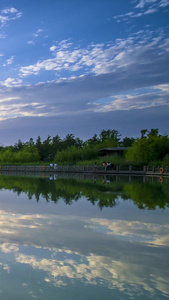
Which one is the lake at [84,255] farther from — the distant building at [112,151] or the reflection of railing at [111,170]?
the distant building at [112,151]

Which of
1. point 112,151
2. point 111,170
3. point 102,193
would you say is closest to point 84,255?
point 102,193

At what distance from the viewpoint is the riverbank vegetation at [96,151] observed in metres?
44.2

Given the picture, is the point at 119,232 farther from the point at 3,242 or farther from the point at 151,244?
the point at 3,242

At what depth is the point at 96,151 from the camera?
5888 cm

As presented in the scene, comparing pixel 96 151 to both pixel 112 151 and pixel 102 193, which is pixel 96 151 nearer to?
pixel 112 151

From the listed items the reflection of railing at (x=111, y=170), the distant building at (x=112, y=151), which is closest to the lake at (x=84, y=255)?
the reflection of railing at (x=111, y=170)

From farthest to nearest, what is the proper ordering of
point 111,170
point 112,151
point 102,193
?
point 112,151, point 111,170, point 102,193

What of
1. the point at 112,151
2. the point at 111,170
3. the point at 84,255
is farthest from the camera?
the point at 112,151

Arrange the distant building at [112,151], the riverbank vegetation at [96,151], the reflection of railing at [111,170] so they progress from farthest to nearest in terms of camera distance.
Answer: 1. the distant building at [112,151]
2. the riverbank vegetation at [96,151]
3. the reflection of railing at [111,170]

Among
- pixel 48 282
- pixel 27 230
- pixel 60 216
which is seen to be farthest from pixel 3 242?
pixel 60 216

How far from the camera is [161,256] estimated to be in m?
5.44

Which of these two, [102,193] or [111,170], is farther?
[111,170]

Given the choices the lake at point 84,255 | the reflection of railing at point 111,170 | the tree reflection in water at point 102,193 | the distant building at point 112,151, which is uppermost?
the distant building at point 112,151

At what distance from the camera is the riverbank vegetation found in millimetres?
44188
